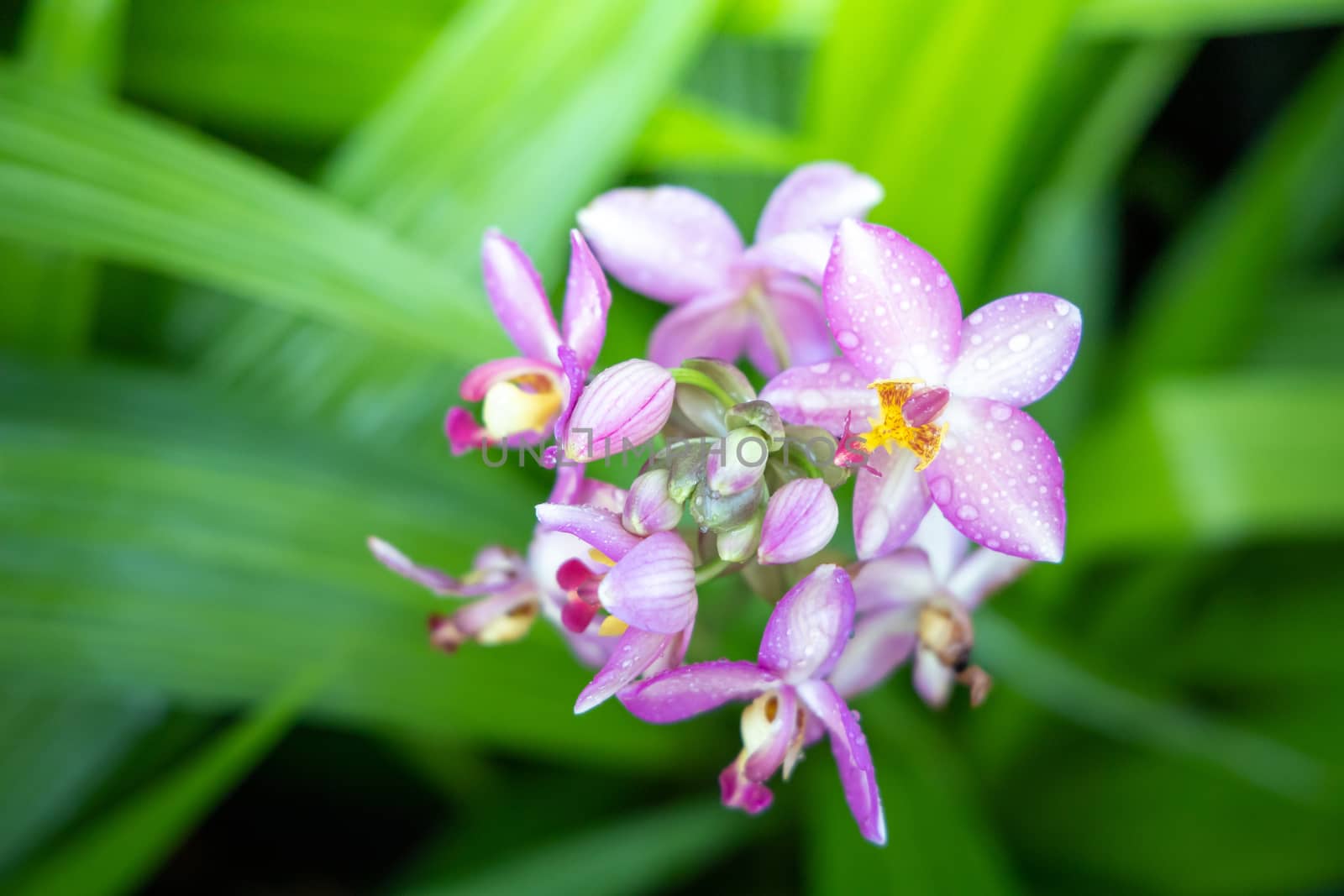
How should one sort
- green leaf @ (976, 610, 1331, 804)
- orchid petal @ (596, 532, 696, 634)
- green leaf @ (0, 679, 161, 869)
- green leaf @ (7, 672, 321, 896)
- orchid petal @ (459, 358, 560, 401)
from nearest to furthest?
orchid petal @ (596, 532, 696, 634) → orchid petal @ (459, 358, 560, 401) → green leaf @ (7, 672, 321, 896) → green leaf @ (0, 679, 161, 869) → green leaf @ (976, 610, 1331, 804)

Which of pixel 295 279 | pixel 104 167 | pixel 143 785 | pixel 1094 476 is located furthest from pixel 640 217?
pixel 143 785

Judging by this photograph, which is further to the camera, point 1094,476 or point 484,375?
point 1094,476

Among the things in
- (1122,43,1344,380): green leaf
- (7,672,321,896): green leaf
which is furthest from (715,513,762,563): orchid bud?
(1122,43,1344,380): green leaf

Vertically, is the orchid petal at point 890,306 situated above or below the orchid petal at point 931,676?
above

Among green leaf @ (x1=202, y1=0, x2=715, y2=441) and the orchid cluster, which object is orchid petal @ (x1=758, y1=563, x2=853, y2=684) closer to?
the orchid cluster

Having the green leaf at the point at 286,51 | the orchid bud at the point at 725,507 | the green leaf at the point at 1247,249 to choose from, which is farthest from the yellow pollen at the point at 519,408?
the green leaf at the point at 1247,249

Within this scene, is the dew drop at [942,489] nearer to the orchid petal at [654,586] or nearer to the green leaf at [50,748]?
the orchid petal at [654,586]

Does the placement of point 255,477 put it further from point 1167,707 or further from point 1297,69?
point 1297,69
